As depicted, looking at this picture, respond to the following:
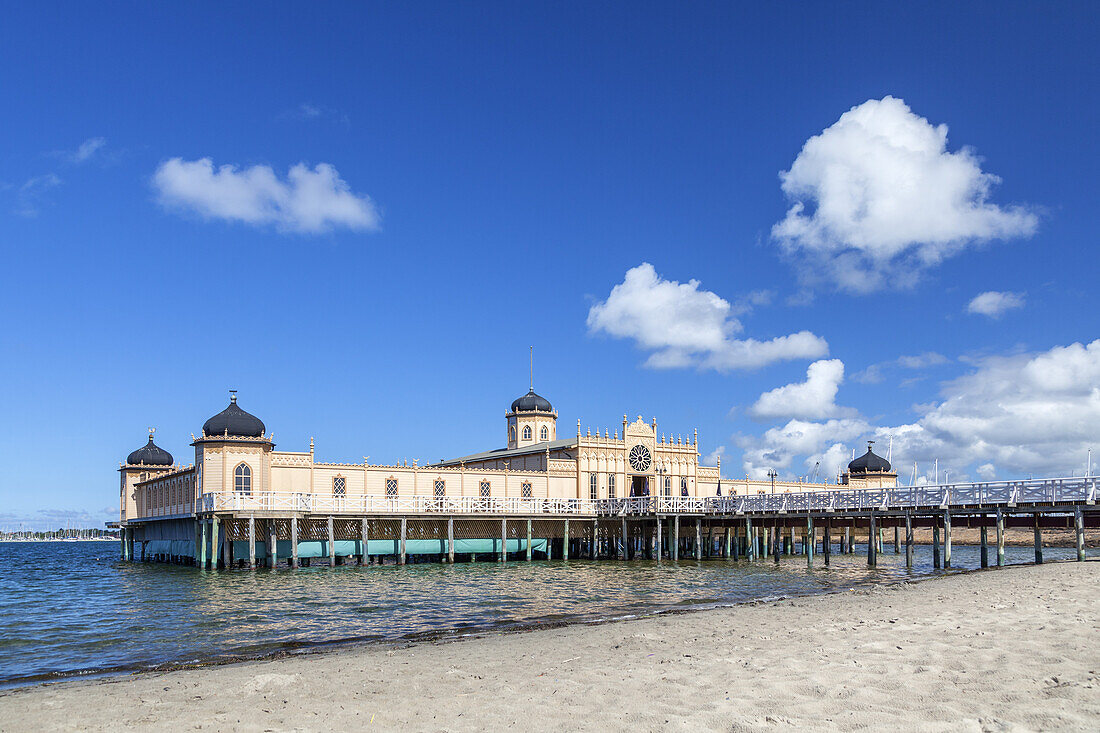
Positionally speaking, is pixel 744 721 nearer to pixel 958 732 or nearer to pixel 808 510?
pixel 958 732

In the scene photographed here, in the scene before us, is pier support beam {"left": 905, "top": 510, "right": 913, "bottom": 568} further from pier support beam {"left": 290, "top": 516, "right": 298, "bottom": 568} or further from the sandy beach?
pier support beam {"left": 290, "top": 516, "right": 298, "bottom": 568}

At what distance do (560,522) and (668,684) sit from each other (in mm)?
43293

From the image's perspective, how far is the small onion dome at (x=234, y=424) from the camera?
45.3m

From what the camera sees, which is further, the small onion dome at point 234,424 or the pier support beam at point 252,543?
the small onion dome at point 234,424

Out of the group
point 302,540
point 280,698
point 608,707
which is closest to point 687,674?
point 608,707

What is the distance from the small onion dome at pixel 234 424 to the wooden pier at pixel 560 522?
3.53 meters

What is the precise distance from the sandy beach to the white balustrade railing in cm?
1860

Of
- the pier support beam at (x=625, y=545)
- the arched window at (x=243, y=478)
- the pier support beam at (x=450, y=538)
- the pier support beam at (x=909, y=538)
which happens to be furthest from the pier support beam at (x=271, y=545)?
the pier support beam at (x=909, y=538)

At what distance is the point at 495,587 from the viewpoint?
32.0 meters

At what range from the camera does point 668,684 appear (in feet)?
37.0

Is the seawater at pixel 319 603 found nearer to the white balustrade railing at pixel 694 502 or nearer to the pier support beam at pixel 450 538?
the pier support beam at pixel 450 538

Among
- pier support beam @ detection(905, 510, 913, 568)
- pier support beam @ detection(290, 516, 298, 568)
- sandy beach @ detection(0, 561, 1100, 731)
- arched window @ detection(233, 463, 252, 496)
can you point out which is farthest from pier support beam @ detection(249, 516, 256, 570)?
pier support beam @ detection(905, 510, 913, 568)

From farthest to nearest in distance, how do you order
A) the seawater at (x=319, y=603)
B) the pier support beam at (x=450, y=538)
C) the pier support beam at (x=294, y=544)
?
the pier support beam at (x=450, y=538)
the pier support beam at (x=294, y=544)
the seawater at (x=319, y=603)

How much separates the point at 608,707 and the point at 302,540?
37.2 meters
